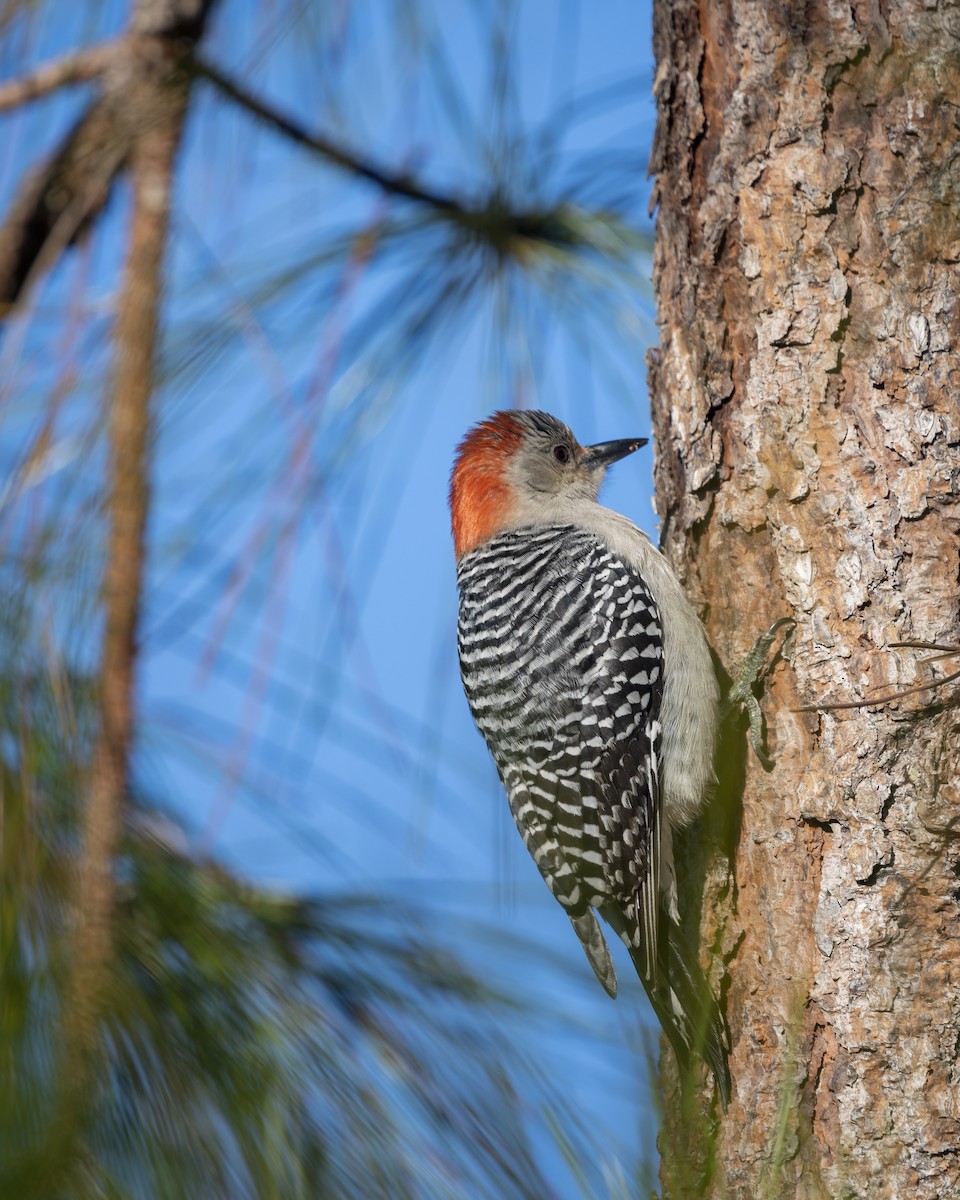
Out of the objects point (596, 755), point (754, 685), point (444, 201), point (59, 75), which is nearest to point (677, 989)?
point (596, 755)

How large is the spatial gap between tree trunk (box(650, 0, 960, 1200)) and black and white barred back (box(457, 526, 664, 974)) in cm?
20

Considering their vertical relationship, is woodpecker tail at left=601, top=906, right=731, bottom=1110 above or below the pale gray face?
below

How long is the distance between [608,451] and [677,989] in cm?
176

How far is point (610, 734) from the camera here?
3129 mm

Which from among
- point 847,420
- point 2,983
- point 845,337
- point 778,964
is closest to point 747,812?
point 778,964

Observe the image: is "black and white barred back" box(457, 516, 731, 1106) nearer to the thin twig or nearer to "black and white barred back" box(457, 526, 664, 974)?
"black and white barred back" box(457, 526, 664, 974)

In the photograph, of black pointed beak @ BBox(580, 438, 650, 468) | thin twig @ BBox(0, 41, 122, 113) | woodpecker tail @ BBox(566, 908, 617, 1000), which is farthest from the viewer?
black pointed beak @ BBox(580, 438, 650, 468)

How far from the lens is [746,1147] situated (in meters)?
2.50

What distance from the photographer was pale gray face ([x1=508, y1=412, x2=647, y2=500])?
3992mm

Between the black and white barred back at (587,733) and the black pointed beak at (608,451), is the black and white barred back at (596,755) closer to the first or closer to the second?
the black and white barred back at (587,733)

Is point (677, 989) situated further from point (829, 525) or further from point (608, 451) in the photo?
point (608, 451)

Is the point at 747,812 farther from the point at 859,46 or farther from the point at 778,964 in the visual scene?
the point at 859,46

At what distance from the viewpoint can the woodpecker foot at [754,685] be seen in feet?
9.07

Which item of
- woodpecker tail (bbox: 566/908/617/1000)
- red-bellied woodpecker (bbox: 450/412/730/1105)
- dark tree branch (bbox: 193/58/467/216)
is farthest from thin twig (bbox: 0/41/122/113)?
woodpecker tail (bbox: 566/908/617/1000)
